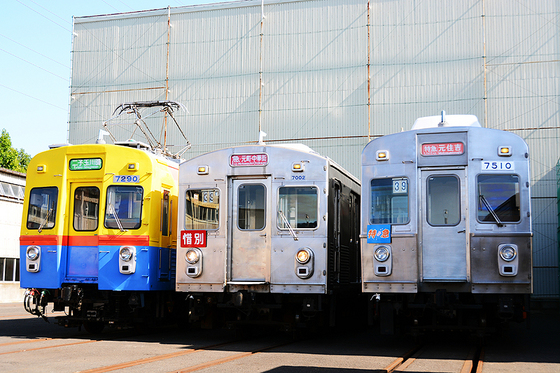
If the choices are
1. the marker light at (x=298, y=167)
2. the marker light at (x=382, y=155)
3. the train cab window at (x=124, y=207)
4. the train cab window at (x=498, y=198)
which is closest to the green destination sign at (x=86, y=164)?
the train cab window at (x=124, y=207)

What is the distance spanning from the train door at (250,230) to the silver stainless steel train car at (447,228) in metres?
1.86

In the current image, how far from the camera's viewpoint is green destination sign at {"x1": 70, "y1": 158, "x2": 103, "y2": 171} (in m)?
12.0

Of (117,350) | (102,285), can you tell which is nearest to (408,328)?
(117,350)

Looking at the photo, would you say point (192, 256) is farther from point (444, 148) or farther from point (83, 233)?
point (444, 148)

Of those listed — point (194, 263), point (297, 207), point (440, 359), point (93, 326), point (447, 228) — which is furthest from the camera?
point (93, 326)

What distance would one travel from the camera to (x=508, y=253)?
9578 millimetres

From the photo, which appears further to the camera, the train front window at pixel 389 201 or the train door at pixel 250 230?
the train door at pixel 250 230

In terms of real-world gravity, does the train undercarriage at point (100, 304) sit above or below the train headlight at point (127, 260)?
below

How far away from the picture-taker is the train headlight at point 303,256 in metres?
10.6

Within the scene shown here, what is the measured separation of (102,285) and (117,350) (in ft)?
6.07

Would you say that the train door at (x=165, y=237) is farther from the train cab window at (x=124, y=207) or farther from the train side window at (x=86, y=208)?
the train side window at (x=86, y=208)

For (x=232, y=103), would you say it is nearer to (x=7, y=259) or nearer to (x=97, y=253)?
(x=7, y=259)

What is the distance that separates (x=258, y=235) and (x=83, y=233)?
362 centimetres

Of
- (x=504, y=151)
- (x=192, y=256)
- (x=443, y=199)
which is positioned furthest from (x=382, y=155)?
(x=192, y=256)
